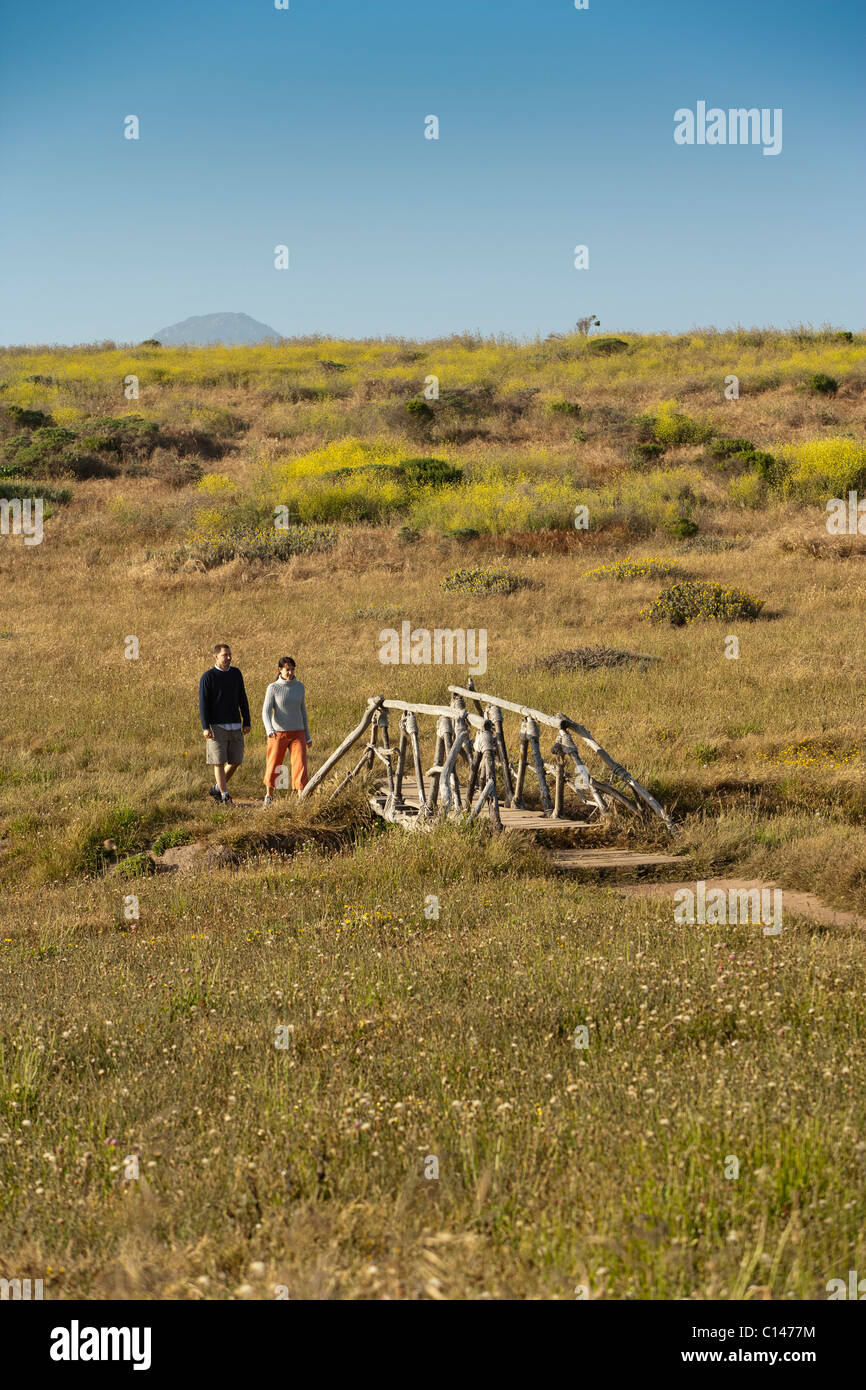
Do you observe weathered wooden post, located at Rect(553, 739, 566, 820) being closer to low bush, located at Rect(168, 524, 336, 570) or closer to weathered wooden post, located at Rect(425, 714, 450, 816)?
weathered wooden post, located at Rect(425, 714, 450, 816)

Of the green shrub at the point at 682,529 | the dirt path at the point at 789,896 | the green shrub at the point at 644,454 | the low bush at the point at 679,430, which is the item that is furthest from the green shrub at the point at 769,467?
the dirt path at the point at 789,896

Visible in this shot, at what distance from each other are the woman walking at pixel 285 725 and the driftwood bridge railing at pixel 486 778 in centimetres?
39

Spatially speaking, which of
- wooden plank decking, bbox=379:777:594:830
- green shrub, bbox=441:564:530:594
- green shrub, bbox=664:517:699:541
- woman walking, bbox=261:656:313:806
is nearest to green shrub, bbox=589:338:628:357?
green shrub, bbox=664:517:699:541

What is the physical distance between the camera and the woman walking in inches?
485

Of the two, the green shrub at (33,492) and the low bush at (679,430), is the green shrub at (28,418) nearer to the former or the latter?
the green shrub at (33,492)

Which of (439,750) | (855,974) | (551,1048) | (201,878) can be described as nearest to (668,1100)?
(551,1048)

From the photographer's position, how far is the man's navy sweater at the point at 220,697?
12750mm

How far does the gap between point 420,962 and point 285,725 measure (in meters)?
6.64

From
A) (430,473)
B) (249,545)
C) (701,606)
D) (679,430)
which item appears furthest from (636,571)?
(679,430)

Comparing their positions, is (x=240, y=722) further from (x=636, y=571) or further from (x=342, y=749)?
(x=636, y=571)

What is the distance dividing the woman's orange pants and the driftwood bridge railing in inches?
11.2

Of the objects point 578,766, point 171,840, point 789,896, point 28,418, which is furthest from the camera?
point 28,418

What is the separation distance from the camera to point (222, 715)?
12.9 meters

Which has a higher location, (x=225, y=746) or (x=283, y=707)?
(x=283, y=707)
